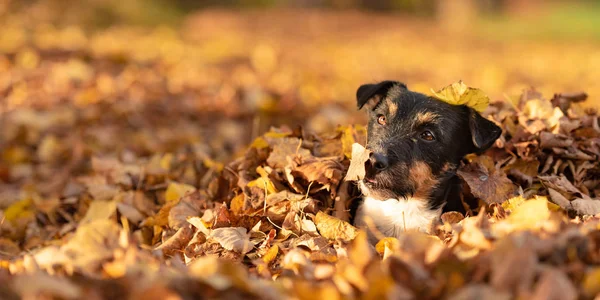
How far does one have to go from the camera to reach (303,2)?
112 feet

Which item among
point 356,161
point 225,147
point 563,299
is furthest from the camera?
point 225,147

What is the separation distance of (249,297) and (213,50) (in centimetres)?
1472

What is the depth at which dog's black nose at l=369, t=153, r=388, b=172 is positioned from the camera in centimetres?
413

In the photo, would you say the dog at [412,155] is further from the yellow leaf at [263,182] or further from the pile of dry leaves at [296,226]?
the yellow leaf at [263,182]

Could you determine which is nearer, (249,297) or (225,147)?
(249,297)

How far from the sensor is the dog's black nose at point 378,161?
413 centimetres

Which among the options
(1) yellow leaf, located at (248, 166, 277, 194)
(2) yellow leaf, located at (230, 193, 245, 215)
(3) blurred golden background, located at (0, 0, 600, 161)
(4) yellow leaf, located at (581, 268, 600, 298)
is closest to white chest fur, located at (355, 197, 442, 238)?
(1) yellow leaf, located at (248, 166, 277, 194)

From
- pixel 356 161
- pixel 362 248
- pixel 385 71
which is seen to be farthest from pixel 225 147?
pixel 385 71

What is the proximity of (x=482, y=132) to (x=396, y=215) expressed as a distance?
2.75ft

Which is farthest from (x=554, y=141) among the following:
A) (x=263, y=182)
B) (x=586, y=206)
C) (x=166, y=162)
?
(x=166, y=162)

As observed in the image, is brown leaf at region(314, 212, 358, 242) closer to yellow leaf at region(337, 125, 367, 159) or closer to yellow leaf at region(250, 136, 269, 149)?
yellow leaf at region(337, 125, 367, 159)

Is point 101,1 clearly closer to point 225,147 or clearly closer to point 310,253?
point 225,147

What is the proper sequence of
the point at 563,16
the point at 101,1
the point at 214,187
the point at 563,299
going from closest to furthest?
the point at 563,299 → the point at 214,187 → the point at 101,1 → the point at 563,16

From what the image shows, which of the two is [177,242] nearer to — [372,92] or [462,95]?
[372,92]
